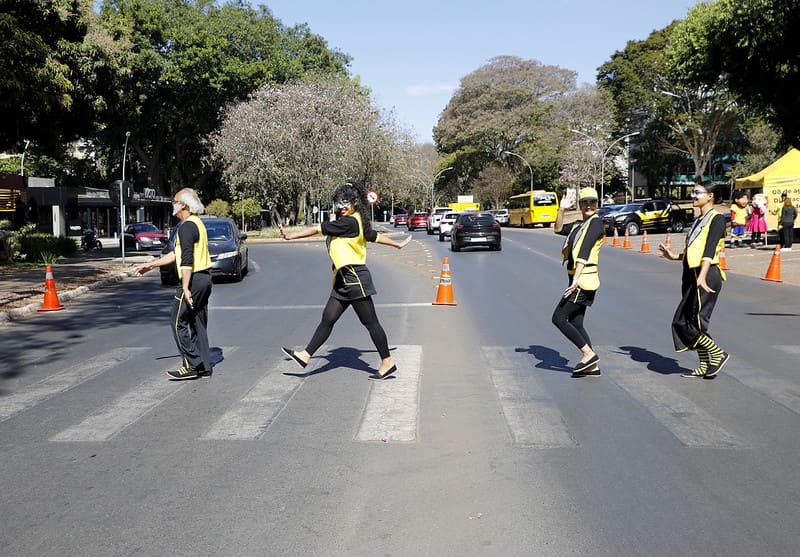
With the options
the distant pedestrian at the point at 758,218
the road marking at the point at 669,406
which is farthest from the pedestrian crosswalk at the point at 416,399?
the distant pedestrian at the point at 758,218

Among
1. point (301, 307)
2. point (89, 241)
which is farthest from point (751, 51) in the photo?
point (89, 241)

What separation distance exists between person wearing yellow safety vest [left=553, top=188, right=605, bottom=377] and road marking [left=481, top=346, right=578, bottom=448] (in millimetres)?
547

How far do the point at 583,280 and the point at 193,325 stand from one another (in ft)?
12.5

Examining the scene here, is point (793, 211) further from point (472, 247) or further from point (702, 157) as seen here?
point (702, 157)

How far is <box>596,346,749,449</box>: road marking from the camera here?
18.3 ft

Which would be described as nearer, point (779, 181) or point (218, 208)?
point (779, 181)

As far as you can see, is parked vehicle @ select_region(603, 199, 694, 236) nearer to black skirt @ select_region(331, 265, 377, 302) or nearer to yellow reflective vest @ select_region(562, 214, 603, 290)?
yellow reflective vest @ select_region(562, 214, 603, 290)

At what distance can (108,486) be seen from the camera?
186 inches

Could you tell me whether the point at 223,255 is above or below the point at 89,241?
above

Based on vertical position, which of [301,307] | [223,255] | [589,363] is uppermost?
[223,255]

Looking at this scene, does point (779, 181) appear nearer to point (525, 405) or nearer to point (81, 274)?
point (81, 274)

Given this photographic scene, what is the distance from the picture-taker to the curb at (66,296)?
12.9 m

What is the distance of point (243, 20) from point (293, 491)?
54.4m

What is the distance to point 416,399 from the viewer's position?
689 cm
